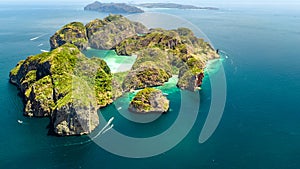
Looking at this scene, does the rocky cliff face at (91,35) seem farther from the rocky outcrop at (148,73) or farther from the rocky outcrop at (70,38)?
the rocky outcrop at (148,73)

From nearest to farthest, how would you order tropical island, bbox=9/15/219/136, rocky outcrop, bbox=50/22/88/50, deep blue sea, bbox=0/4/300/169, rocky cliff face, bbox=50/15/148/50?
deep blue sea, bbox=0/4/300/169 → tropical island, bbox=9/15/219/136 → rocky outcrop, bbox=50/22/88/50 → rocky cliff face, bbox=50/15/148/50

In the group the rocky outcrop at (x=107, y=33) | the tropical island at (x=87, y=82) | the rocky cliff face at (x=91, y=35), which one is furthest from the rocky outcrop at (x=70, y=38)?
the tropical island at (x=87, y=82)

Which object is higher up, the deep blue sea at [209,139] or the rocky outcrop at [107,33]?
the rocky outcrop at [107,33]

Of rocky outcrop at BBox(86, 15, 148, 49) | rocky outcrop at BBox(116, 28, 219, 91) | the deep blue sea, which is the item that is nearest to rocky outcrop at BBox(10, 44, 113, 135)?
the deep blue sea

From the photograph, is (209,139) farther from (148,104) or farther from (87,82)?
(87,82)

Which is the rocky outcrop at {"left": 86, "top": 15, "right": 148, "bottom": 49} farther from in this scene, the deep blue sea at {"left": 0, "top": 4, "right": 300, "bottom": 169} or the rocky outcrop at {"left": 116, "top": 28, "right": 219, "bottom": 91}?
the deep blue sea at {"left": 0, "top": 4, "right": 300, "bottom": 169}
